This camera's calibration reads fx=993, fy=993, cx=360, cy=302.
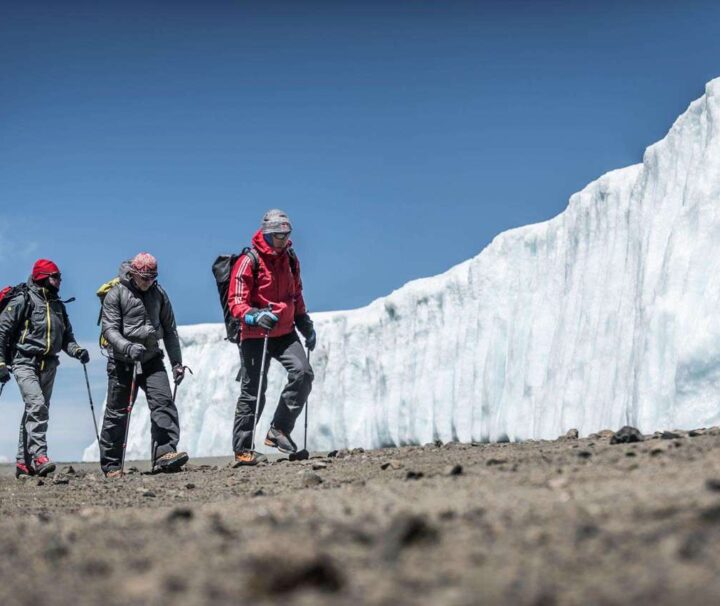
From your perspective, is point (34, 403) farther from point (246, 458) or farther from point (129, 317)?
point (246, 458)

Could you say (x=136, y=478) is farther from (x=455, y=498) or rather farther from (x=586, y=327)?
(x=586, y=327)

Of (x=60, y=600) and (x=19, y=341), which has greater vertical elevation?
(x=19, y=341)

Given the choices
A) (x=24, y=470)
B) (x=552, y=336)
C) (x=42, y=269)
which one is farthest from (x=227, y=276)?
(x=552, y=336)

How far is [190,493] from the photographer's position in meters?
5.55

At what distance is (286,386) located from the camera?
7656 millimetres

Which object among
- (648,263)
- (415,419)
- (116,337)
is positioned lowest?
(415,419)

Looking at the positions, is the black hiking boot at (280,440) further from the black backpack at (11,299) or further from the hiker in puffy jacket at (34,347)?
the black backpack at (11,299)

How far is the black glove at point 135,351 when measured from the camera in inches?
297

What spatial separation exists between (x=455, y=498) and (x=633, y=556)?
1.33 m

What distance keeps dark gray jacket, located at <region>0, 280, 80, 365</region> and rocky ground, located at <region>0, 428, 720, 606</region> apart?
14.6 feet

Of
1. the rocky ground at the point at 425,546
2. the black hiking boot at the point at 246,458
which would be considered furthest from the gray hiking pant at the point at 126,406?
the rocky ground at the point at 425,546

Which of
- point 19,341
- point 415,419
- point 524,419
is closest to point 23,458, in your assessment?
point 19,341

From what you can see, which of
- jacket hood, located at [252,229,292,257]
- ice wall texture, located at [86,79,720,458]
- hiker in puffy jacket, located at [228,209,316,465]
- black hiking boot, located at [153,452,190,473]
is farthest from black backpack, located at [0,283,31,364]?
ice wall texture, located at [86,79,720,458]

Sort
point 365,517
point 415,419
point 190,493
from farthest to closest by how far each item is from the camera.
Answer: point 415,419
point 190,493
point 365,517
